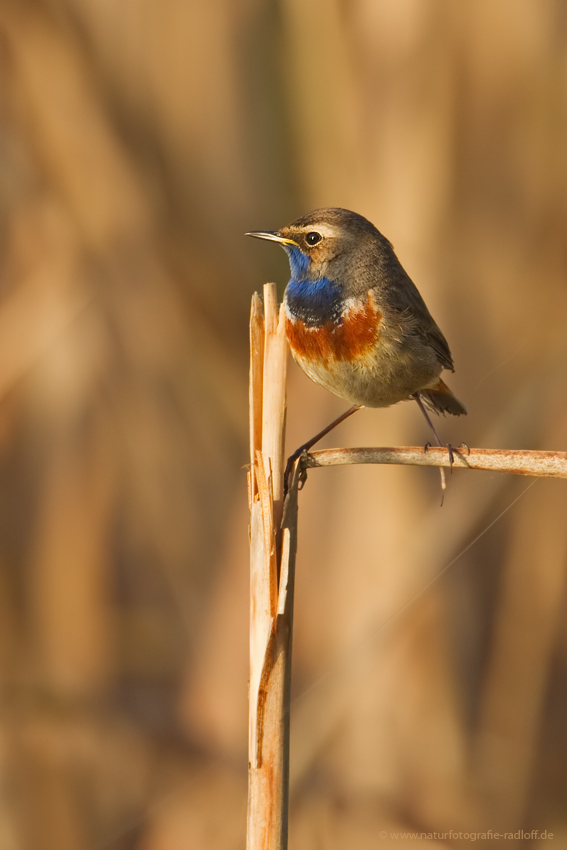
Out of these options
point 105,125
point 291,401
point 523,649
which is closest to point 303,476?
point 291,401

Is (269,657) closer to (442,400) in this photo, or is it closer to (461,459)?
(461,459)

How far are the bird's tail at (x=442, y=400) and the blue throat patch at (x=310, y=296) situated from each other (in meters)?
0.54

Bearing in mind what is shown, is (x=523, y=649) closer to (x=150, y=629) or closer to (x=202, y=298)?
(x=150, y=629)

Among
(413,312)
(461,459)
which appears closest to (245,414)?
(413,312)

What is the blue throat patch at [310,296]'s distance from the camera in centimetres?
244

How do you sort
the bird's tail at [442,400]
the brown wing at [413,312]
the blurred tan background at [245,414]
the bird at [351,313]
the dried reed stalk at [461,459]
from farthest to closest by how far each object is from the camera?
the blurred tan background at [245,414] → the bird's tail at [442,400] → the brown wing at [413,312] → the bird at [351,313] → the dried reed stalk at [461,459]

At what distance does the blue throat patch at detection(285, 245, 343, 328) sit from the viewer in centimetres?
244

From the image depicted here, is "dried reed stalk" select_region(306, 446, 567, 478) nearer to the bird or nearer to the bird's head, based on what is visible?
the bird

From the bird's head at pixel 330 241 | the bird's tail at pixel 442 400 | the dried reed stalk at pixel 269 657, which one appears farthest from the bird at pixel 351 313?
the dried reed stalk at pixel 269 657

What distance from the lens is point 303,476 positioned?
6.93 feet

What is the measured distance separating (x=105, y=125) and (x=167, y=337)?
A: 0.86 metres

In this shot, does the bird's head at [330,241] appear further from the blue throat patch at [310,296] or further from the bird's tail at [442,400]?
the bird's tail at [442,400]

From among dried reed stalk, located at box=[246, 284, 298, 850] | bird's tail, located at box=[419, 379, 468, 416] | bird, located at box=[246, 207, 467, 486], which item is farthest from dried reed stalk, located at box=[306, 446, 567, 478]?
bird's tail, located at box=[419, 379, 468, 416]

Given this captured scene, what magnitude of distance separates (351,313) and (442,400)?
574 millimetres
